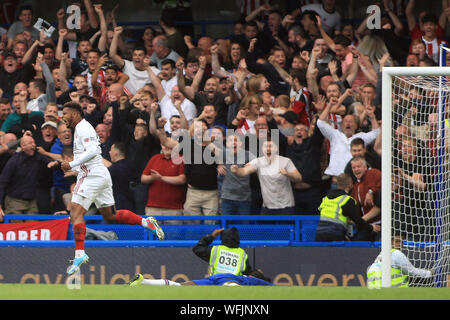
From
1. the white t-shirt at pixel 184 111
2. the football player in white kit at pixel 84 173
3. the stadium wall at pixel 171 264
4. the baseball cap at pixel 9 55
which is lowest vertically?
the stadium wall at pixel 171 264

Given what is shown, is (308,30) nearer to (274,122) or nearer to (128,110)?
(274,122)

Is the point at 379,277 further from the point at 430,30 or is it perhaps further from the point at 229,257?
the point at 430,30

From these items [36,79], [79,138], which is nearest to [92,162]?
[79,138]

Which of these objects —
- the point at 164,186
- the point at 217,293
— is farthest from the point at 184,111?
the point at 217,293

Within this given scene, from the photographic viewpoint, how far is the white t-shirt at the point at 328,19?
42.1ft

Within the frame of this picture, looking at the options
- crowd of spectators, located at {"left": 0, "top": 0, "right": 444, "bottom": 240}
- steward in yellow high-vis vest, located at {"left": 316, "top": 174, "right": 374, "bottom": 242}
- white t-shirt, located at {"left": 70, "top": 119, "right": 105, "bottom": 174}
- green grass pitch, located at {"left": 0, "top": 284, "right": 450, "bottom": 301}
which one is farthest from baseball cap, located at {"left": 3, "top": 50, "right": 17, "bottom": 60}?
green grass pitch, located at {"left": 0, "top": 284, "right": 450, "bottom": 301}

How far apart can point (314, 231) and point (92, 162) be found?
3.36 m

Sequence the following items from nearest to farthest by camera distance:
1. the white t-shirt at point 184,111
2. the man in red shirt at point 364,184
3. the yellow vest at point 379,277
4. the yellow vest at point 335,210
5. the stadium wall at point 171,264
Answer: the yellow vest at point 379,277, the stadium wall at point 171,264, the yellow vest at point 335,210, the man in red shirt at point 364,184, the white t-shirt at point 184,111

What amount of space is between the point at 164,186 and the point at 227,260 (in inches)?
110

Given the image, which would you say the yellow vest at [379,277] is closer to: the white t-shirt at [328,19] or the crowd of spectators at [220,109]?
the crowd of spectators at [220,109]

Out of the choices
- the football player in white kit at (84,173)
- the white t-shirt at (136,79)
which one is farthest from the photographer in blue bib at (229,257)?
the white t-shirt at (136,79)

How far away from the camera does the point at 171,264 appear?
9.63m

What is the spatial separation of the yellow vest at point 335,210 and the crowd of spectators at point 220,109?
1.97 ft

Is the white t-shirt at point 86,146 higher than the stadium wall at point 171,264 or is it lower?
higher
